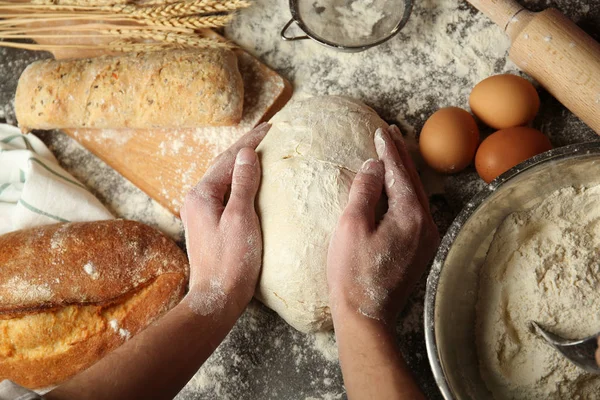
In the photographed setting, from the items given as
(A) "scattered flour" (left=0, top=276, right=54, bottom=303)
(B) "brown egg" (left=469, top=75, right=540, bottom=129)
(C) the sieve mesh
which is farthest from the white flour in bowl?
(A) "scattered flour" (left=0, top=276, right=54, bottom=303)

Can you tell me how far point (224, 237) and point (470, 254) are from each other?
575 millimetres

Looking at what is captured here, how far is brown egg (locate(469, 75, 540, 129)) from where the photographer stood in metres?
1.43

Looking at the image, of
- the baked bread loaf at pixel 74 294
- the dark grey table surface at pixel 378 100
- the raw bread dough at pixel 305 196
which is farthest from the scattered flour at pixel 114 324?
the raw bread dough at pixel 305 196

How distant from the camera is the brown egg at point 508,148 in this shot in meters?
1.40

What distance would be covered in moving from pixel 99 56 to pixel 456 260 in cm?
122

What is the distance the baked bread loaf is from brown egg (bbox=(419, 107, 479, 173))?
0.74 metres

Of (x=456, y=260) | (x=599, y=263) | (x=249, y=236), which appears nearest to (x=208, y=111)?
(x=249, y=236)

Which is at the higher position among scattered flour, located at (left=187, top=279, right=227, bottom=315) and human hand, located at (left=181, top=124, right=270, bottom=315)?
human hand, located at (left=181, top=124, right=270, bottom=315)

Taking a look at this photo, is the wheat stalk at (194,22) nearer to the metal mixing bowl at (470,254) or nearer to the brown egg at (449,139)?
the brown egg at (449,139)

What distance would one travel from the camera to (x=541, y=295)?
4.04 feet

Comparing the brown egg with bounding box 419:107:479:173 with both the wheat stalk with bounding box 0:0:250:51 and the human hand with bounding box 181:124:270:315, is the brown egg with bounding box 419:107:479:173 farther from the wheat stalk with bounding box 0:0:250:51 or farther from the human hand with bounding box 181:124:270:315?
the wheat stalk with bounding box 0:0:250:51

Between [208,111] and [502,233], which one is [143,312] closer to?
[208,111]

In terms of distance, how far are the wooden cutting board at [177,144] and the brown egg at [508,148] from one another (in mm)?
602

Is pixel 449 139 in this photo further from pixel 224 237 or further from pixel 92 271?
pixel 92 271
